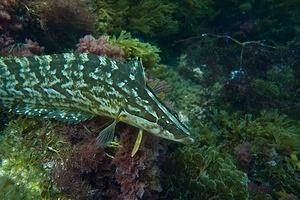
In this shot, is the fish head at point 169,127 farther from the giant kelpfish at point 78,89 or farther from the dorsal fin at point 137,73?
the dorsal fin at point 137,73

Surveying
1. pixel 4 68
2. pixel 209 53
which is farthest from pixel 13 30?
pixel 209 53

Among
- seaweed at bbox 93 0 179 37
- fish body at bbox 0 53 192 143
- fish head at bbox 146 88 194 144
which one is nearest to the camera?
fish head at bbox 146 88 194 144

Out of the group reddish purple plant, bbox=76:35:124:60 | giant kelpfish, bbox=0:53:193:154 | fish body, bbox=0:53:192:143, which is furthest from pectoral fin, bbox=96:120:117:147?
reddish purple plant, bbox=76:35:124:60

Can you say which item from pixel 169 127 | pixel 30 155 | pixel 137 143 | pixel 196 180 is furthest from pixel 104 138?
pixel 196 180

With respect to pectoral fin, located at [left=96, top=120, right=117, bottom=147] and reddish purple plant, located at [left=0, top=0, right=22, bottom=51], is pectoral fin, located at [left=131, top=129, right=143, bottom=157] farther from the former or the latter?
reddish purple plant, located at [left=0, top=0, right=22, bottom=51]

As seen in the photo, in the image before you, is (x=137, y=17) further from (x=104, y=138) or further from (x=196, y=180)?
(x=104, y=138)

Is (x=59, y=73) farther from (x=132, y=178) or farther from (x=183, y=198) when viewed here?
(x=183, y=198)

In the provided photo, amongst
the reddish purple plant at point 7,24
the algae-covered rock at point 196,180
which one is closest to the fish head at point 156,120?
the algae-covered rock at point 196,180

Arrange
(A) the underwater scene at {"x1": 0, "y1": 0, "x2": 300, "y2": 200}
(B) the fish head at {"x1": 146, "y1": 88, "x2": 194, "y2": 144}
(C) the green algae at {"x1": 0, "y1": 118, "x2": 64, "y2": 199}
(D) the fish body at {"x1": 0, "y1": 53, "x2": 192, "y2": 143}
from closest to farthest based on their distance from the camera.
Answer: (C) the green algae at {"x1": 0, "y1": 118, "x2": 64, "y2": 199}
(B) the fish head at {"x1": 146, "y1": 88, "x2": 194, "y2": 144}
(A) the underwater scene at {"x1": 0, "y1": 0, "x2": 300, "y2": 200}
(D) the fish body at {"x1": 0, "y1": 53, "x2": 192, "y2": 143}
